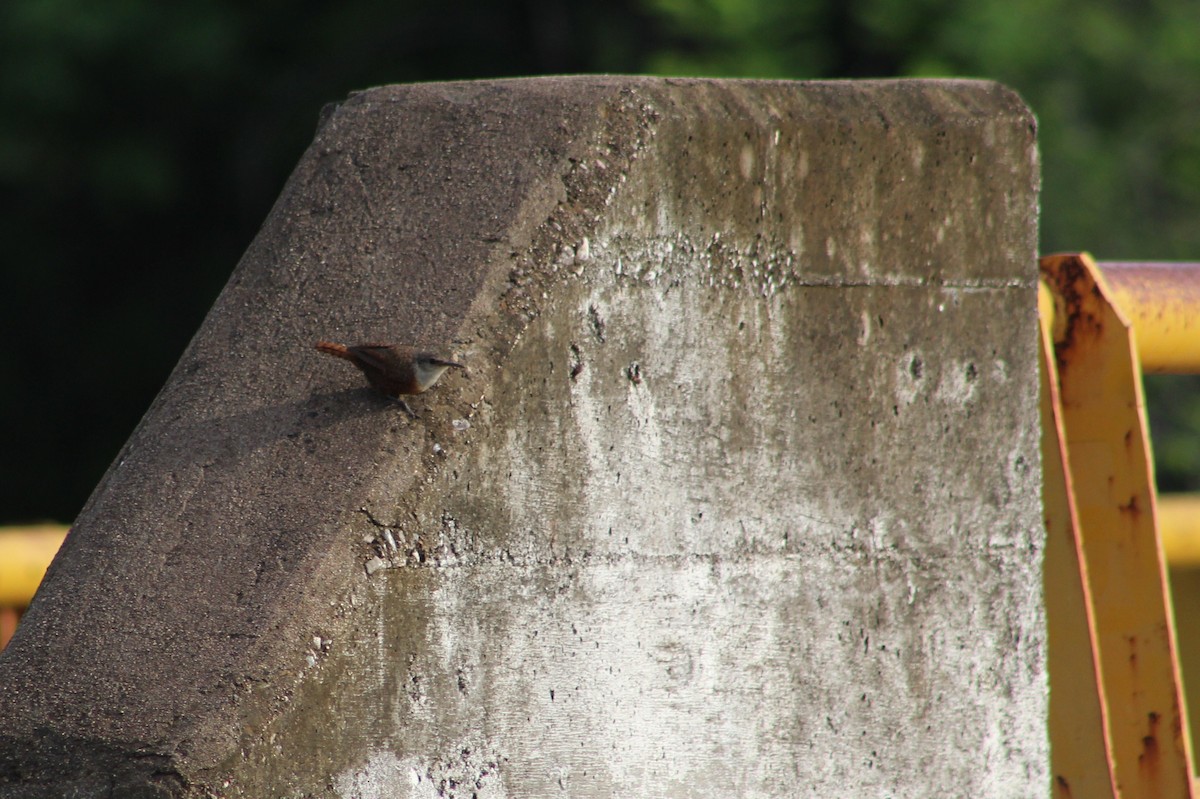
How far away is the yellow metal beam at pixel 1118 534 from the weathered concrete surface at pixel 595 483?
0.13 meters

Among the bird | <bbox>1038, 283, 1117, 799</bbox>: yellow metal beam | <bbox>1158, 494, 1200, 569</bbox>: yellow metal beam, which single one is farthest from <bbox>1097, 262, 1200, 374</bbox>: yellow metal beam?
<bbox>1158, 494, 1200, 569</bbox>: yellow metal beam

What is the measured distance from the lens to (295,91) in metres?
8.15

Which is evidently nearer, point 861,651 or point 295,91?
point 861,651

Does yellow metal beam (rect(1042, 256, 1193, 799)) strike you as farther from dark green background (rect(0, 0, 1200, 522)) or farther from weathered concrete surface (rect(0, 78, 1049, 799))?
dark green background (rect(0, 0, 1200, 522))

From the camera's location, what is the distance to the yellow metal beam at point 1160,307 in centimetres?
224

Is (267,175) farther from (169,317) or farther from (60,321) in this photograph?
(60,321)

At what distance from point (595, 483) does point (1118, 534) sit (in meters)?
0.93

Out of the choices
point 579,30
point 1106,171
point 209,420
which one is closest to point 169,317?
point 579,30

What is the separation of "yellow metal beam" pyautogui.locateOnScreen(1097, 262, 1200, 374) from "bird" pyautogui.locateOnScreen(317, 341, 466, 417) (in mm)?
1149

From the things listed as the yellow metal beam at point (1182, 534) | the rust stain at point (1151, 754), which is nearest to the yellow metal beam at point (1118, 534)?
the rust stain at point (1151, 754)

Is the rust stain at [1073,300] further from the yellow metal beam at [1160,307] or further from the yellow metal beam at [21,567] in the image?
the yellow metal beam at [21,567]

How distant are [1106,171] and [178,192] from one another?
545 cm

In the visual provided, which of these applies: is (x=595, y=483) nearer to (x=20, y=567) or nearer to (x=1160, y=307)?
(x=1160, y=307)

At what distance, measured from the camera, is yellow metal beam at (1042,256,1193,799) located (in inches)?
83.5
